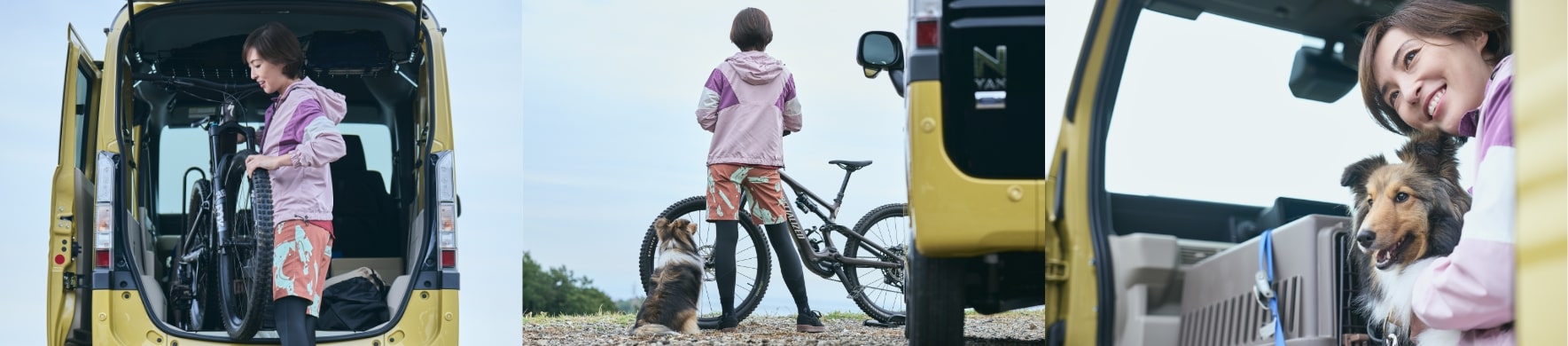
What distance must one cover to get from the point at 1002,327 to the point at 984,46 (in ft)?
4.19

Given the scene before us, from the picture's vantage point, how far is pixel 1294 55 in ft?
4.42

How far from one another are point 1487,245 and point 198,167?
423 centimetres

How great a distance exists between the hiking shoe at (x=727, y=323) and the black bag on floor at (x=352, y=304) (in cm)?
109

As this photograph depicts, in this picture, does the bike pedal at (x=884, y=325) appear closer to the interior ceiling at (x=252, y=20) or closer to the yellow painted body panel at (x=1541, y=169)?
the interior ceiling at (x=252, y=20)

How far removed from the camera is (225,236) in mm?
3715

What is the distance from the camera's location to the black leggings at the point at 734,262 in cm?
424

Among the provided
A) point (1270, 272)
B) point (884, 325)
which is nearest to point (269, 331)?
point (884, 325)

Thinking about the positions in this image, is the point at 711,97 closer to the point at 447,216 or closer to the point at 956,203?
the point at 447,216

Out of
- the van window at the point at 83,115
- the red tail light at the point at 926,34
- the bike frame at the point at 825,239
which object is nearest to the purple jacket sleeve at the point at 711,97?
the bike frame at the point at 825,239

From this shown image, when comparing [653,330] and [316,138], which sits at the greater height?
[316,138]

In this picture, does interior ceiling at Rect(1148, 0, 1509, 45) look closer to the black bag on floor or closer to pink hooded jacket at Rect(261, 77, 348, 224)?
pink hooded jacket at Rect(261, 77, 348, 224)

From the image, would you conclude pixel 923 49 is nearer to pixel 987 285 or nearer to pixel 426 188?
pixel 987 285

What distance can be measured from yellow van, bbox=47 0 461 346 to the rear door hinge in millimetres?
2327

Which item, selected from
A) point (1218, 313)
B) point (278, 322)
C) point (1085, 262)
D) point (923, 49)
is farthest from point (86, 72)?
point (1218, 313)
